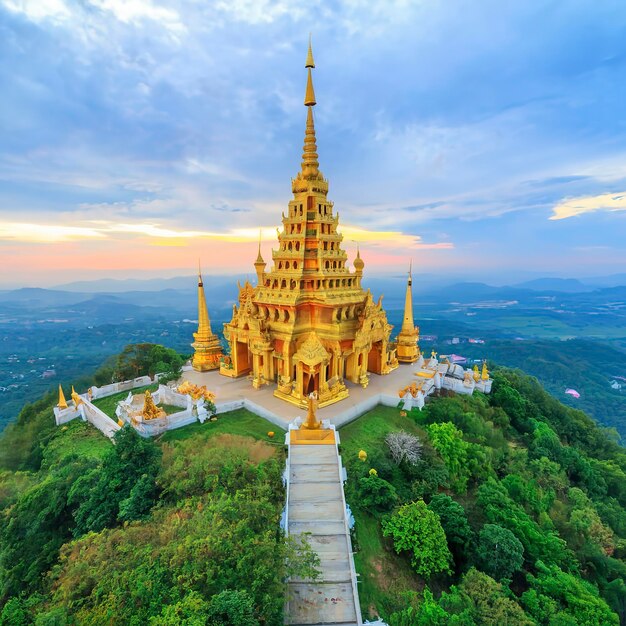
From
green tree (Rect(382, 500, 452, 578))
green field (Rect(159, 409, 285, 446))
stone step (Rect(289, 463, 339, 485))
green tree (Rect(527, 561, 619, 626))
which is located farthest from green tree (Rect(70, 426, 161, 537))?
green tree (Rect(527, 561, 619, 626))

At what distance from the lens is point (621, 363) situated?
319ft

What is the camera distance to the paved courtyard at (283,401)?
70.7 ft

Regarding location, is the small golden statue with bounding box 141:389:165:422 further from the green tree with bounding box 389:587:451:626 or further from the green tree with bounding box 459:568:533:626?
the green tree with bounding box 459:568:533:626

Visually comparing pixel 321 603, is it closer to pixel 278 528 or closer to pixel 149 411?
pixel 278 528

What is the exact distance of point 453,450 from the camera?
19.5 meters

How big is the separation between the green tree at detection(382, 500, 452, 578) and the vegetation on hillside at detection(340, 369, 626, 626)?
4 cm

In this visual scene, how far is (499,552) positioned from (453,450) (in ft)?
19.7

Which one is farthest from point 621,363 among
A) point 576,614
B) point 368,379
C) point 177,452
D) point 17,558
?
point 17,558

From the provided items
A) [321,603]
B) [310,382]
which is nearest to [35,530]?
[321,603]

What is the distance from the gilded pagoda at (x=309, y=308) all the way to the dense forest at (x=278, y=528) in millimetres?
4520

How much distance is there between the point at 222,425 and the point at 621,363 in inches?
4817

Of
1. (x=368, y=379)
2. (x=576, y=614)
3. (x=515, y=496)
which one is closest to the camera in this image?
(x=576, y=614)

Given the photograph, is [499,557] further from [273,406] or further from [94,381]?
[94,381]

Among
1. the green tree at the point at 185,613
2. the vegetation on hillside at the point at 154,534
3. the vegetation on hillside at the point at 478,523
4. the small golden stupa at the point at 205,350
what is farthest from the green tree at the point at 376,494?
the small golden stupa at the point at 205,350
